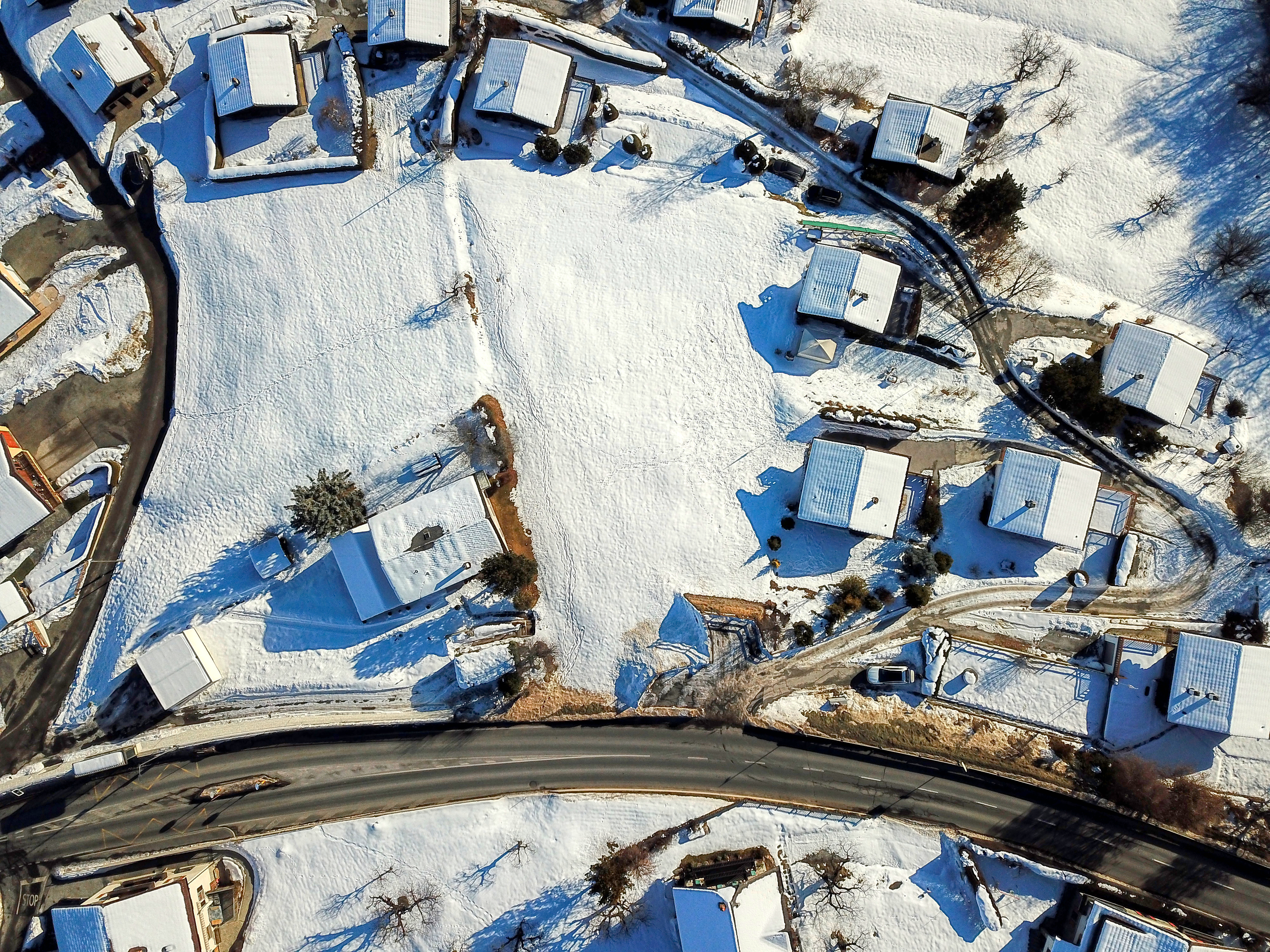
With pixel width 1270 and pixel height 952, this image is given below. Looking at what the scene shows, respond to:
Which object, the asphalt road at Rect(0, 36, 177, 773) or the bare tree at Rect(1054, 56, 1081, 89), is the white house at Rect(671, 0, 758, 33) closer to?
the bare tree at Rect(1054, 56, 1081, 89)

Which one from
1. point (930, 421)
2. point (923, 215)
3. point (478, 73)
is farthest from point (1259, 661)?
point (478, 73)

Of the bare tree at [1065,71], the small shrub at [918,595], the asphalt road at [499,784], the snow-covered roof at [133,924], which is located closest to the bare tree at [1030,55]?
the bare tree at [1065,71]

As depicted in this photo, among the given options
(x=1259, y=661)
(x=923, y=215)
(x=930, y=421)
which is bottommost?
(x=1259, y=661)

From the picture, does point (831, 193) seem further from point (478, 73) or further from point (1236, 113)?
point (1236, 113)

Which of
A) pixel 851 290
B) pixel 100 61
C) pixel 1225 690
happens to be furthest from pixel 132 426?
pixel 1225 690

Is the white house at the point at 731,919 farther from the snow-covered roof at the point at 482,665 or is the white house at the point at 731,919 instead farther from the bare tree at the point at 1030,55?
the bare tree at the point at 1030,55
